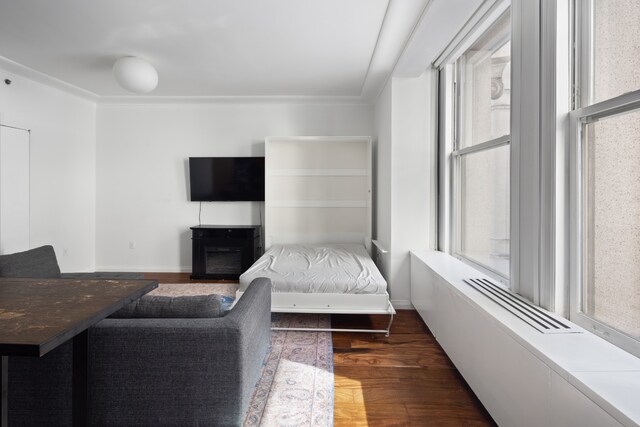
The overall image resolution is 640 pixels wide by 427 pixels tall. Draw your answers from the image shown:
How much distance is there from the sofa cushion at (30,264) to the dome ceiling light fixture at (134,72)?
5.79 ft

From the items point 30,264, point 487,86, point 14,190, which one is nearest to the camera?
point 487,86

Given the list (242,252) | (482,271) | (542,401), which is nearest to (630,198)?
(542,401)

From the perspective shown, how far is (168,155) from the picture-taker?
5.11m

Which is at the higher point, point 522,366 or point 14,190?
point 14,190

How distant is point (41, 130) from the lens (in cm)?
421

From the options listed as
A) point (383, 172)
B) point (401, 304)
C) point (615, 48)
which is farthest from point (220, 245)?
point (615, 48)

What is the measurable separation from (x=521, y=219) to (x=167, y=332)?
1.84 m

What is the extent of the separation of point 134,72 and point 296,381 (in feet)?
10.6

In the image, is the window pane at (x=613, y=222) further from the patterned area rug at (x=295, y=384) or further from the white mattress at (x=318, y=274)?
the white mattress at (x=318, y=274)

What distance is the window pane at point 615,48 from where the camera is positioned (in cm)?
133

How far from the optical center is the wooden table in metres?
1.00

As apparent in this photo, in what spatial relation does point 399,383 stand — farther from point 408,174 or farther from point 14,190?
point 14,190

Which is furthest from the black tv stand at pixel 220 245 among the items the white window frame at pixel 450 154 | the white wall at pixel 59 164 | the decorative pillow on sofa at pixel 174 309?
the decorative pillow on sofa at pixel 174 309

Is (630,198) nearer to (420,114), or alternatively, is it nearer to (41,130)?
(420,114)
